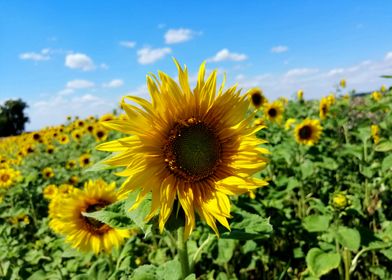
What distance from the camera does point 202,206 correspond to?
1.84 m

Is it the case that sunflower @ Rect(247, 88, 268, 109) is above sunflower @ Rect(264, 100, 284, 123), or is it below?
above

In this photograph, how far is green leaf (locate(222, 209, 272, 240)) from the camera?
193cm

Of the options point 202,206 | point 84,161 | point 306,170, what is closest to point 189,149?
point 202,206

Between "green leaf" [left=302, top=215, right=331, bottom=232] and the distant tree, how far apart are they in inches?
1684

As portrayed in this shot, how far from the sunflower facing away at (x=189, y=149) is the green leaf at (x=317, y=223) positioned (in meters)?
1.58

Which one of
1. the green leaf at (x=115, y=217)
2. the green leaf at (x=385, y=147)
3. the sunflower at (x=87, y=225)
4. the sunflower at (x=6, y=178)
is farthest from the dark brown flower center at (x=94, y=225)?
the sunflower at (x=6, y=178)

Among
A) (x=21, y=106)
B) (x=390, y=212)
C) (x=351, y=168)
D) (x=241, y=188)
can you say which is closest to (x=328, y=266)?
(x=241, y=188)

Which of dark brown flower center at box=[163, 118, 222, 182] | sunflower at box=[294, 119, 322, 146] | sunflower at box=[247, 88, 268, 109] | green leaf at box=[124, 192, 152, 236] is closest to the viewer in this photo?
green leaf at box=[124, 192, 152, 236]

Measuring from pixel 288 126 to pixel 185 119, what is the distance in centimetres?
507

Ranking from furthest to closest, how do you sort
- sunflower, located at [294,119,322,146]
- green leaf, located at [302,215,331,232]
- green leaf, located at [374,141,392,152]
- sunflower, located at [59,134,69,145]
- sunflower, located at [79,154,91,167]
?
sunflower, located at [59,134,69,145], sunflower, located at [79,154,91,167], sunflower, located at [294,119,322,146], green leaf, located at [374,141,392,152], green leaf, located at [302,215,331,232]

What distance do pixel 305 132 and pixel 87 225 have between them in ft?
13.0

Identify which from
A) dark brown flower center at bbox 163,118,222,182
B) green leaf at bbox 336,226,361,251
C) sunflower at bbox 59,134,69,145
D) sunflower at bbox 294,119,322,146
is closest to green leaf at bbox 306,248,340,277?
green leaf at bbox 336,226,361,251

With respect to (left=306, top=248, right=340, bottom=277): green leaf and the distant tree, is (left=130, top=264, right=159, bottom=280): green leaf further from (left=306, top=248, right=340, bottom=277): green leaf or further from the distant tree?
the distant tree

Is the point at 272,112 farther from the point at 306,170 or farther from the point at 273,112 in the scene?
the point at 306,170
